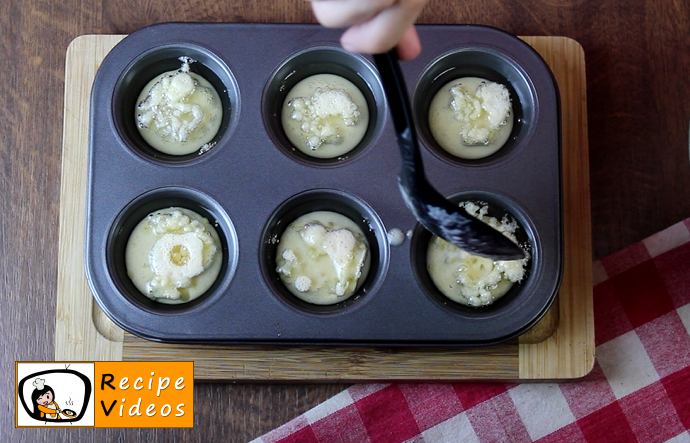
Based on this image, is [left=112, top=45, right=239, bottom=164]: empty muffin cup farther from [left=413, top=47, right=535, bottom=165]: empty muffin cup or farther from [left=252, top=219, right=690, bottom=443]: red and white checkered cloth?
[left=252, top=219, right=690, bottom=443]: red and white checkered cloth

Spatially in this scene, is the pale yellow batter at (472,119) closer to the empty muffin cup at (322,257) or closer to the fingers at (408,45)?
the empty muffin cup at (322,257)

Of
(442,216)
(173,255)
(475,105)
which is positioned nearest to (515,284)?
(442,216)

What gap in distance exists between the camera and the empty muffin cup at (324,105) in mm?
1509

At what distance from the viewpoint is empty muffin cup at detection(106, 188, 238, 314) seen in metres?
1.45

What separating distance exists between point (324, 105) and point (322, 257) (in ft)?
1.18

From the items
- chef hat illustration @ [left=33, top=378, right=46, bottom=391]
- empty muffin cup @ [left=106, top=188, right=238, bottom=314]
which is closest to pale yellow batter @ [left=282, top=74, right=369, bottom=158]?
empty muffin cup @ [left=106, top=188, right=238, bottom=314]

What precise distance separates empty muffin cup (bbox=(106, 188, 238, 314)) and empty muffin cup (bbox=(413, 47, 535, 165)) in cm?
54

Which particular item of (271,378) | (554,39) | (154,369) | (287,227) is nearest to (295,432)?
(271,378)

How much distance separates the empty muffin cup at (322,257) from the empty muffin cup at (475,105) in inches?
10.6

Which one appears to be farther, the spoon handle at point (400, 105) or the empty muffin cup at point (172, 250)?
the empty muffin cup at point (172, 250)

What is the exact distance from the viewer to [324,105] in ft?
4.97

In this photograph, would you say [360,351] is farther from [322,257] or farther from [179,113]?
[179,113]

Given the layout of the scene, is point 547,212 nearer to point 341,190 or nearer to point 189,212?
point 341,190

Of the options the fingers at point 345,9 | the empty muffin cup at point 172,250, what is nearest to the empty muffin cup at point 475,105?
the empty muffin cup at point 172,250
